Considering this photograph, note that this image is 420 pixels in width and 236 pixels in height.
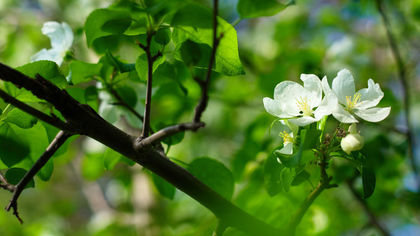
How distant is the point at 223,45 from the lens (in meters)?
0.55

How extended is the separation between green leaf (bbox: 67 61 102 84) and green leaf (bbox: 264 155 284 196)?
0.31 metres

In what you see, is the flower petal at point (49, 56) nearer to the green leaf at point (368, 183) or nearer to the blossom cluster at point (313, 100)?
the blossom cluster at point (313, 100)

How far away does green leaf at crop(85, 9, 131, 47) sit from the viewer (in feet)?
1.72

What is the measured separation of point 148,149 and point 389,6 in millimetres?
1591

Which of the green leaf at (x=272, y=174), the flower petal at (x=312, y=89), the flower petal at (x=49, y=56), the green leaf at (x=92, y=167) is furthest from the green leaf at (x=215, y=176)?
the green leaf at (x=92, y=167)

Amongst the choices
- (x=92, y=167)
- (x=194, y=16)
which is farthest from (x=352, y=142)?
(x=92, y=167)

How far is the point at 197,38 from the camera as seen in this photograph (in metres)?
0.56

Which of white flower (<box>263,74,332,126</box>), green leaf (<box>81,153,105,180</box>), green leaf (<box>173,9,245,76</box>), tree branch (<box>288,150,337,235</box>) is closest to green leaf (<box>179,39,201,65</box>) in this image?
green leaf (<box>173,9,245,76</box>)

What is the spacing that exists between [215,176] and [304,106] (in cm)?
21

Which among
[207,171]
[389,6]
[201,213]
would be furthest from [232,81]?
[207,171]

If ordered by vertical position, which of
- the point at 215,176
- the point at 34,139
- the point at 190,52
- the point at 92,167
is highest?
the point at 190,52

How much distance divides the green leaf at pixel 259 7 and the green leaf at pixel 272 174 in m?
0.21

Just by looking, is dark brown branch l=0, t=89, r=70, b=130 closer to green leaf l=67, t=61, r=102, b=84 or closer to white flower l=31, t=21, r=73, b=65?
green leaf l=67, t=61, r=102, b=84

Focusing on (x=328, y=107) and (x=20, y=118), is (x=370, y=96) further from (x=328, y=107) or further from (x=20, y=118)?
(x=20, y=118)
